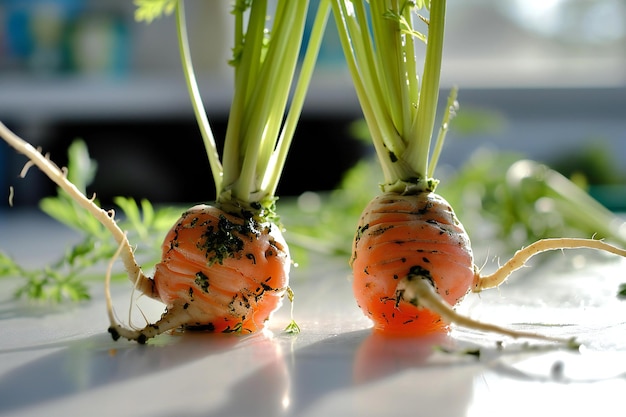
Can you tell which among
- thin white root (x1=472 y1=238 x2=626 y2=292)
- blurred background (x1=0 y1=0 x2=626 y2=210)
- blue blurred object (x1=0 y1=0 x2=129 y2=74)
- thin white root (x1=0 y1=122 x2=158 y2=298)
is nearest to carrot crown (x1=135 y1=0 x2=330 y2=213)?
thin white root (x1=0 y1=122 x2=158 y2=298)

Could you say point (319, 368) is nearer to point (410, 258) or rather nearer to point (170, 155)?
point (410, 258)

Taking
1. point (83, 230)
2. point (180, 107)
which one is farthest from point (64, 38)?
point (83, 230)

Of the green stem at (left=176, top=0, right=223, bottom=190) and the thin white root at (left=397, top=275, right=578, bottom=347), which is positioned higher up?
the green stem at (left=176, top=0, right=223, bottom=190)

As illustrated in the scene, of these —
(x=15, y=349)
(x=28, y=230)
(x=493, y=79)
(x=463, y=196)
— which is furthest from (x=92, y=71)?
(x=15, y=349)

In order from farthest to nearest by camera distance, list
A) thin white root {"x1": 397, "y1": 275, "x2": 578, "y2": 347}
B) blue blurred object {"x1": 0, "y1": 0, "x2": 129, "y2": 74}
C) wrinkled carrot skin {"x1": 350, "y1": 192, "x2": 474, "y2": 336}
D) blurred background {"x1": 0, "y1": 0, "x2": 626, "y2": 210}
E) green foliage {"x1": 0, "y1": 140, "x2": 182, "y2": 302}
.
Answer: blue blurred object {"x1": 0, "y1": 0, "x2": 129, "y2": 74}
blurred background {"x1": 0, "y1": 0, "x2": 626, "y2": 210}
green foliage {"x1": 0, "y1": 140, "x2": 182, "y2": 302}
wrinkled carrot skin {"x1": 350, "y1": 192, "x2": 474, "y2": 336}
thin white root {"x1": 397, "y1": 275, "x2": 578, "y2": 347}

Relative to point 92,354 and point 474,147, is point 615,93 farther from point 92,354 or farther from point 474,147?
point 92,354

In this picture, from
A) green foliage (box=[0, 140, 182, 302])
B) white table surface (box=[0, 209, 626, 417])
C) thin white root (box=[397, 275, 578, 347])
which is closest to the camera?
white table surface (box=[0, 209, 626, 417])

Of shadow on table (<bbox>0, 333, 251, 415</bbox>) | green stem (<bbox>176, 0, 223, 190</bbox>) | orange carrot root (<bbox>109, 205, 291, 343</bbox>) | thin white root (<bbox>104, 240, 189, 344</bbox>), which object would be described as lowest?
shadow on table (<bbox>0, 333, 251, 415</bbox>)

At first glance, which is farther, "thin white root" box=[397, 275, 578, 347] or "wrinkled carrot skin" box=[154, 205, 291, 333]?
"wrinkled carrot skin" box=[154, 205, 291, 333]

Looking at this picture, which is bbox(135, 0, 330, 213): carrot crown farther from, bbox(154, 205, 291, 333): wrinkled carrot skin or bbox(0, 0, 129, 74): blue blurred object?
bbox(0, 0, 129, 74): blue blurred object
